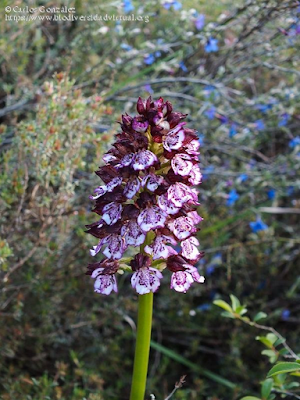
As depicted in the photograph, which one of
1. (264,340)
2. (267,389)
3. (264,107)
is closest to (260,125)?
(264,107)

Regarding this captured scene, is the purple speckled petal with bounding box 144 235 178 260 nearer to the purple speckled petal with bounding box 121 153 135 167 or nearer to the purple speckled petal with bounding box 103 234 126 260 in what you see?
the purple speckled petal with bounding box 103 234 126 260

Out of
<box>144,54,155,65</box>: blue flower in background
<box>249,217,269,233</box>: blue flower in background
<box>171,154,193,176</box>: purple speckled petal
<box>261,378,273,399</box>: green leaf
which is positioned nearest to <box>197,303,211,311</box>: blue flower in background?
<box>249,217,269,233</box>: blue flower in background

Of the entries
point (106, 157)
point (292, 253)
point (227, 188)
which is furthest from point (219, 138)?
point (106, 157)

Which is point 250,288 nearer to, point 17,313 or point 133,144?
point 17,313

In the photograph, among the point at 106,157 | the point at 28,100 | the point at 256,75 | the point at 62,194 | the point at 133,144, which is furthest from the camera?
the point at 256,75

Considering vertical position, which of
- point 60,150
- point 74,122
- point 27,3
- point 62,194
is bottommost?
point 62,194
